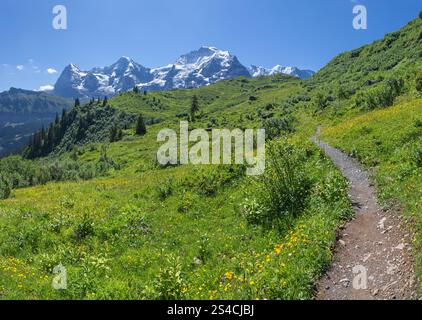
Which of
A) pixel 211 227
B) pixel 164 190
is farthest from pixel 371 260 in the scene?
pixel 164 190

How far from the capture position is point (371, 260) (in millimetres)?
13117

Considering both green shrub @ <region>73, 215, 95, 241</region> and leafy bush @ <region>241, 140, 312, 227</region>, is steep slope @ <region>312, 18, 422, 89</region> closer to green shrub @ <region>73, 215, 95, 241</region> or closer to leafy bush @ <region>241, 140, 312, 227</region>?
leafy bush @ <region>241, 140, 312, 227</region>

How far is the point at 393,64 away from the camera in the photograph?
84438 millimetres

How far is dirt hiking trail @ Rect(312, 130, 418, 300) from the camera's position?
1138 centimetres

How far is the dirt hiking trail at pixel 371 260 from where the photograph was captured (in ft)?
37.3

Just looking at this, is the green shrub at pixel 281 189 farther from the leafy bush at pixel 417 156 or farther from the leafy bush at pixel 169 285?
the leafy bush at pixel 169 285

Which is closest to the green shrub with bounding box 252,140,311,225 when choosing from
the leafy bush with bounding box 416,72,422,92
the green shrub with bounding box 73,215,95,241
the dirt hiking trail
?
the dirt hiking trail

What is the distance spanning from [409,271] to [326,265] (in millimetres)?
2377

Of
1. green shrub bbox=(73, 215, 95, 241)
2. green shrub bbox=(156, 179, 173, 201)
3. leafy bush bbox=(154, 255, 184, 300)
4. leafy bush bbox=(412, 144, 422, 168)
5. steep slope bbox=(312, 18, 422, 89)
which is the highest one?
steep slope bbox=(312, 18, 422, 89)

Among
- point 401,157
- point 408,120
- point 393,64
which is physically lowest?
point 401,157

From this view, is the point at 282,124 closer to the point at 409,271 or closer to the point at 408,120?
the point at 408,120

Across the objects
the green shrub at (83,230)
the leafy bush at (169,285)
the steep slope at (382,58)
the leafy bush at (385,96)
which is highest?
the steep slope at (382,58)

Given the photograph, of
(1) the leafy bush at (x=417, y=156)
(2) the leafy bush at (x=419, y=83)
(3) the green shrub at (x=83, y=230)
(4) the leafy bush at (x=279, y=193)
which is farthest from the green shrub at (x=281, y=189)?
(2) the leafy bush at (x=419, y=83)
